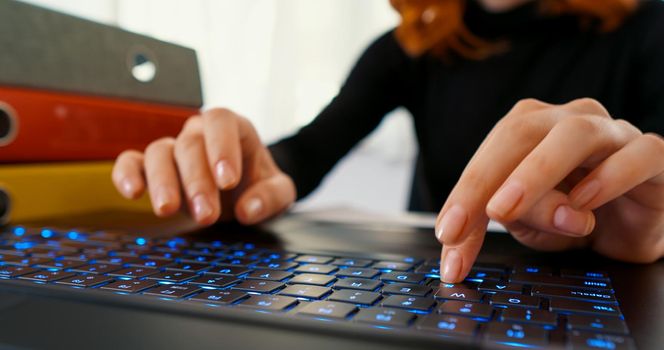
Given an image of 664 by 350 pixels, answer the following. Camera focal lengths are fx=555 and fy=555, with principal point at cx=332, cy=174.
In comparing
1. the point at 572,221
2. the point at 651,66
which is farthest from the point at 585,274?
the point at 651,66

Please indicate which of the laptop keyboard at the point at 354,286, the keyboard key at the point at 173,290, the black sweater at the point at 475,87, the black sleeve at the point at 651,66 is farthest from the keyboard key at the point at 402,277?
the black sleeve at the point at 651,66

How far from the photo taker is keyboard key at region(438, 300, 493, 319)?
0.24 m

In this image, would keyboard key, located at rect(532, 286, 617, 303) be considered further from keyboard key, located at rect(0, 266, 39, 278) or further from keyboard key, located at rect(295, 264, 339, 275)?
keyboard key, located at rect(0, 266, 39, 278)

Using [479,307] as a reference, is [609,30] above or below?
above

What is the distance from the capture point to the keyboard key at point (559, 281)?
300 mm

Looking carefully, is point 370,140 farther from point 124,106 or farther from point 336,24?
point 124,106

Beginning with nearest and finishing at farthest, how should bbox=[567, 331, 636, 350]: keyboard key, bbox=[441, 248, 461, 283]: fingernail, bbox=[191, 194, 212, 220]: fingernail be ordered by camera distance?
bbox=[567, 331, 636, 350]: keyboard key, bbox=[441, 248, 461, 283]: fingernail, bbox=[191, 194, 212, 220]: fingernail

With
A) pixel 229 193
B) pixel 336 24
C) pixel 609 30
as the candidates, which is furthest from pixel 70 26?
pixel 336 24

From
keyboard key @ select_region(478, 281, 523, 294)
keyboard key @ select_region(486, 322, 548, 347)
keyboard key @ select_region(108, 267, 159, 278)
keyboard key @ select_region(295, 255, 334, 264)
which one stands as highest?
keyboard key @ select_region(108, 267, 159, 278)

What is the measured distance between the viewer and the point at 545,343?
0.20m

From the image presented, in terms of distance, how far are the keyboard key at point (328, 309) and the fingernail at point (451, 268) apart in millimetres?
74

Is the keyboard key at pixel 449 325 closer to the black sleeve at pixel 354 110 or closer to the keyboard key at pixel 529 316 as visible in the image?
the keyboard key at pixel 529 316

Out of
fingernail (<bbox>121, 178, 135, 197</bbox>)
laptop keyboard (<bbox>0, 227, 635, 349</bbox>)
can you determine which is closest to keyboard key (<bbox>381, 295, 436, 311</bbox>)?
laptop keyboard (<bbox>0, 227, 635, 349</bbox>)

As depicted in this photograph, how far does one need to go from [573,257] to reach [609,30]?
2.11 ft
